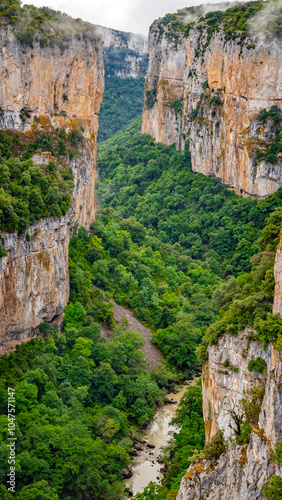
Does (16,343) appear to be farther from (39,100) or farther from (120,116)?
(120,116)

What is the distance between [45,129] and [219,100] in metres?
29.7

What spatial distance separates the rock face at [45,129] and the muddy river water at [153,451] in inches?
384

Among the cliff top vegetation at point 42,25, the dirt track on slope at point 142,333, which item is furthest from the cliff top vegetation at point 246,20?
the dirt track on slope at point 142,333

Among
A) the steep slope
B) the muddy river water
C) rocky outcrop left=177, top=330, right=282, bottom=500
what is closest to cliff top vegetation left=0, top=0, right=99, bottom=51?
rocky outcrop left=177, top=330, right=282, bottom=500

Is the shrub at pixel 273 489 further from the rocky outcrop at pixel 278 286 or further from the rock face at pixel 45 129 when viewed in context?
the rock face at pixel 45 129

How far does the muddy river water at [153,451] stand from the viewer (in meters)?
35.1

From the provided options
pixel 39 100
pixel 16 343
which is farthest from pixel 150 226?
pixel 16 343

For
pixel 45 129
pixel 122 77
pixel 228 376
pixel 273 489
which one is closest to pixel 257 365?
pixel 228 376

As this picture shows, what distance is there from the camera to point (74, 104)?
162 feet

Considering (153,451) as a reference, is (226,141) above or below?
above

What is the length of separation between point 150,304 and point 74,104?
1760 cm

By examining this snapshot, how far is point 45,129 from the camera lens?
45.1m

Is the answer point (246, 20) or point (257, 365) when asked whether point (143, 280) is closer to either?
point (257, 365)

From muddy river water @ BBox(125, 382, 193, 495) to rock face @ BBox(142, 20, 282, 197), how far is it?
29002 mm
